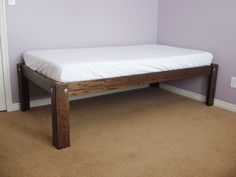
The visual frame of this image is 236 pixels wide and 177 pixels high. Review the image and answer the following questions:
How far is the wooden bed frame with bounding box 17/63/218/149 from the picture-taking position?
1.99 m

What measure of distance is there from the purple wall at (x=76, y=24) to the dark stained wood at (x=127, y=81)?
39.8 inches

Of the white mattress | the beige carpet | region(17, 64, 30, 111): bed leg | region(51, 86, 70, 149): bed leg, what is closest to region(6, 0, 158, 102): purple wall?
region(17, 64, 30, 111): bed leg

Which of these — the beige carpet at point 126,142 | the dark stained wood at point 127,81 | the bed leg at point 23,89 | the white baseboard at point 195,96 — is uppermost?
the dark stained wood at point 127,81

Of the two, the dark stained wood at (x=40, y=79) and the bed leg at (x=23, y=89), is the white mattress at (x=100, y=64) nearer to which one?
the dark stained wood at (x=40, y=79)

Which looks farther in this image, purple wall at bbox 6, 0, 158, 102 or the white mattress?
purple wall at bbox 6, 0, 158, 102

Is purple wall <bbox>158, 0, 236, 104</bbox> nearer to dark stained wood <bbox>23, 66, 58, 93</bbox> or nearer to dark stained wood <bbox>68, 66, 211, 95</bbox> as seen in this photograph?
dark stained wood <bbox>68, 66, 211, 95</bbox>

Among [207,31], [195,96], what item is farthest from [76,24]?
[195,96]

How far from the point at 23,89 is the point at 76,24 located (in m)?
0.94

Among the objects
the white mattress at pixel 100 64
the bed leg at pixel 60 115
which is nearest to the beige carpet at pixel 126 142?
the bed leg at pixel 60 115

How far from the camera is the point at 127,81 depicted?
2352 mm

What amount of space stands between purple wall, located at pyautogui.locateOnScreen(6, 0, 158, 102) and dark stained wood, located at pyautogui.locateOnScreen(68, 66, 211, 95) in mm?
1012

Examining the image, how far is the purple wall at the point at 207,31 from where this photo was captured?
9.43 ft

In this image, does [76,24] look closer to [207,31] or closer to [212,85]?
[207,31]

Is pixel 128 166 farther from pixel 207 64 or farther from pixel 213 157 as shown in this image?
pixel 207 64
